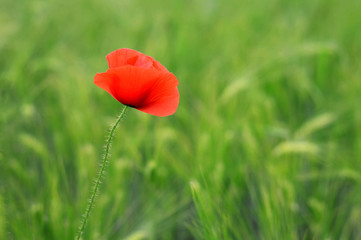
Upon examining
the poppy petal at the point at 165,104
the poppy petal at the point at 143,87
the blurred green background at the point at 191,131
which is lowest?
the poppy petal at the point at 165,104

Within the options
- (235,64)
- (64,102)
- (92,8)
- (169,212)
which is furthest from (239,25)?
(169,212)

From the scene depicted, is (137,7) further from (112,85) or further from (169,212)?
(112,85)

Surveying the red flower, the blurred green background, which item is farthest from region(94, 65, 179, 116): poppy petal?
the blurred green background

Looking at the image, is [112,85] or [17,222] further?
[17,222]

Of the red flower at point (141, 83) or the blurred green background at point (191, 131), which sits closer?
the red flower at point (141, 83)

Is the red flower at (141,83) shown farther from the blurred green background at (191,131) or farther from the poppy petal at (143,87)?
the blurred green background at (191,131)

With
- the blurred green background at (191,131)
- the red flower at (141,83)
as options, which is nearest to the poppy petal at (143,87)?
the red flower at (141,83)

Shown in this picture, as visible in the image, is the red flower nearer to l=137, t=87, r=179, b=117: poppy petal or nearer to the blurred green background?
l=137, t=87, r=179, b=117: poppy petal

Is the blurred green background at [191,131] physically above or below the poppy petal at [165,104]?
above
